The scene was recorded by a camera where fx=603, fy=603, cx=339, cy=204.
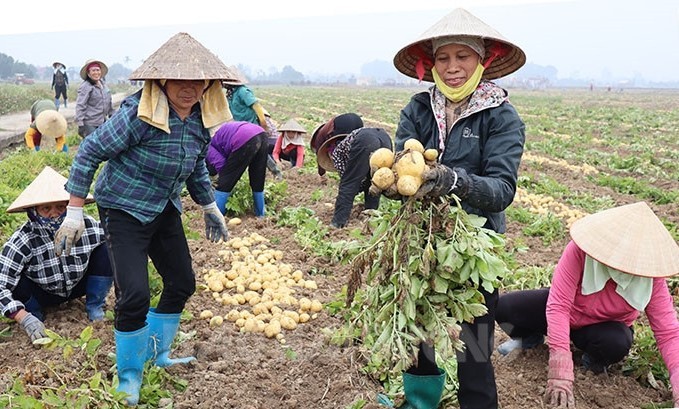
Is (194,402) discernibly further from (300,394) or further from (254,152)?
(254,152)

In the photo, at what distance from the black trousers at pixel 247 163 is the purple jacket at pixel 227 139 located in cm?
6

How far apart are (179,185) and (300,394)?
1.23 m

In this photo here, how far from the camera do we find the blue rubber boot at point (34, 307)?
11.9 feet

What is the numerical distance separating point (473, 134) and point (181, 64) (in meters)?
1.34

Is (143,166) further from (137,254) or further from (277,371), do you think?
(277,371)

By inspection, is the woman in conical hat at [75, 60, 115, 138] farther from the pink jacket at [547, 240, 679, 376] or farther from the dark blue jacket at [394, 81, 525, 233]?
the pink jacket at [547, 240, 679, 376]

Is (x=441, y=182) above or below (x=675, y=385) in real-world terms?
above

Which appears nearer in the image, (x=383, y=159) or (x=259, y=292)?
(x=383, y=159)

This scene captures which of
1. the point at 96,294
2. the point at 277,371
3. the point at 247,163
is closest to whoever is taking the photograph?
the point at 277,371

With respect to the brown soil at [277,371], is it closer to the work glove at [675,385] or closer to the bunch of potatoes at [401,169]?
the work glove at [675,385]

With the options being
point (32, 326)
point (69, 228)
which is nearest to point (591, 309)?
point (69, 228)

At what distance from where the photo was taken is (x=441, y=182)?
2082 millimetres

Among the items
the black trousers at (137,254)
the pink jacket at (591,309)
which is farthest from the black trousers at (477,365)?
the black trousers at (137,254)

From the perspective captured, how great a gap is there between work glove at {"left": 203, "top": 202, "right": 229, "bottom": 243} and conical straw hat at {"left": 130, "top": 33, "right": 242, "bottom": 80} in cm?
90
